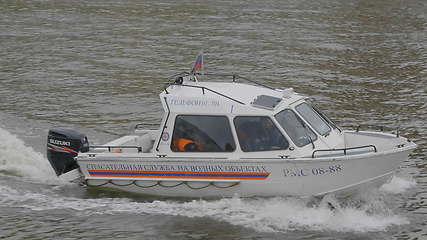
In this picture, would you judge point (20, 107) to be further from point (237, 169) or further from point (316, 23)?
point (316, 23)

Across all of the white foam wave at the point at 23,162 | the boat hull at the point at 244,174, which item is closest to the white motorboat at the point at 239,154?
the boat hull at the point at 244,174

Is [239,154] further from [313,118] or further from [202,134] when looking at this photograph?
[313,118]

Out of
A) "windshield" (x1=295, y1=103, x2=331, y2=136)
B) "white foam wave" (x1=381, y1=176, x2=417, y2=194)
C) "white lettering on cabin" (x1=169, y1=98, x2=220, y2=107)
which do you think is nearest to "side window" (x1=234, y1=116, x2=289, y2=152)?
"white lettering on cabin" (x1=169, y1=98, x2=220, y2=107)

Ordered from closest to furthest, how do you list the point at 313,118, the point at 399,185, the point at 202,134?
the point at 202,134 → the point at 313,118 → the point at 399,185

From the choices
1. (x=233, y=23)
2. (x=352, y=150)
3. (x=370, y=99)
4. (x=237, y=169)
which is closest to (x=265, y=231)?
(x=237, y=169)

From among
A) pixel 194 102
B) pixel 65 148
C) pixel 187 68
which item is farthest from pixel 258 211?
pixel 187 68

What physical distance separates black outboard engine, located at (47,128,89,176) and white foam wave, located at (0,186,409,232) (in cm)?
72

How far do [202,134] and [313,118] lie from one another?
8.23 feet

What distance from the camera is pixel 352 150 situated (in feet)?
51.4

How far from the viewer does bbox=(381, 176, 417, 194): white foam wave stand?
17188mm

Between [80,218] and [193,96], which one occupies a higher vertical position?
[193,96]

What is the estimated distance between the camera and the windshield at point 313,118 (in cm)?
1619

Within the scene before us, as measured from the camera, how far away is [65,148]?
16.6 meters

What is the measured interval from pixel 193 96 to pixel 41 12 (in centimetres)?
3113
